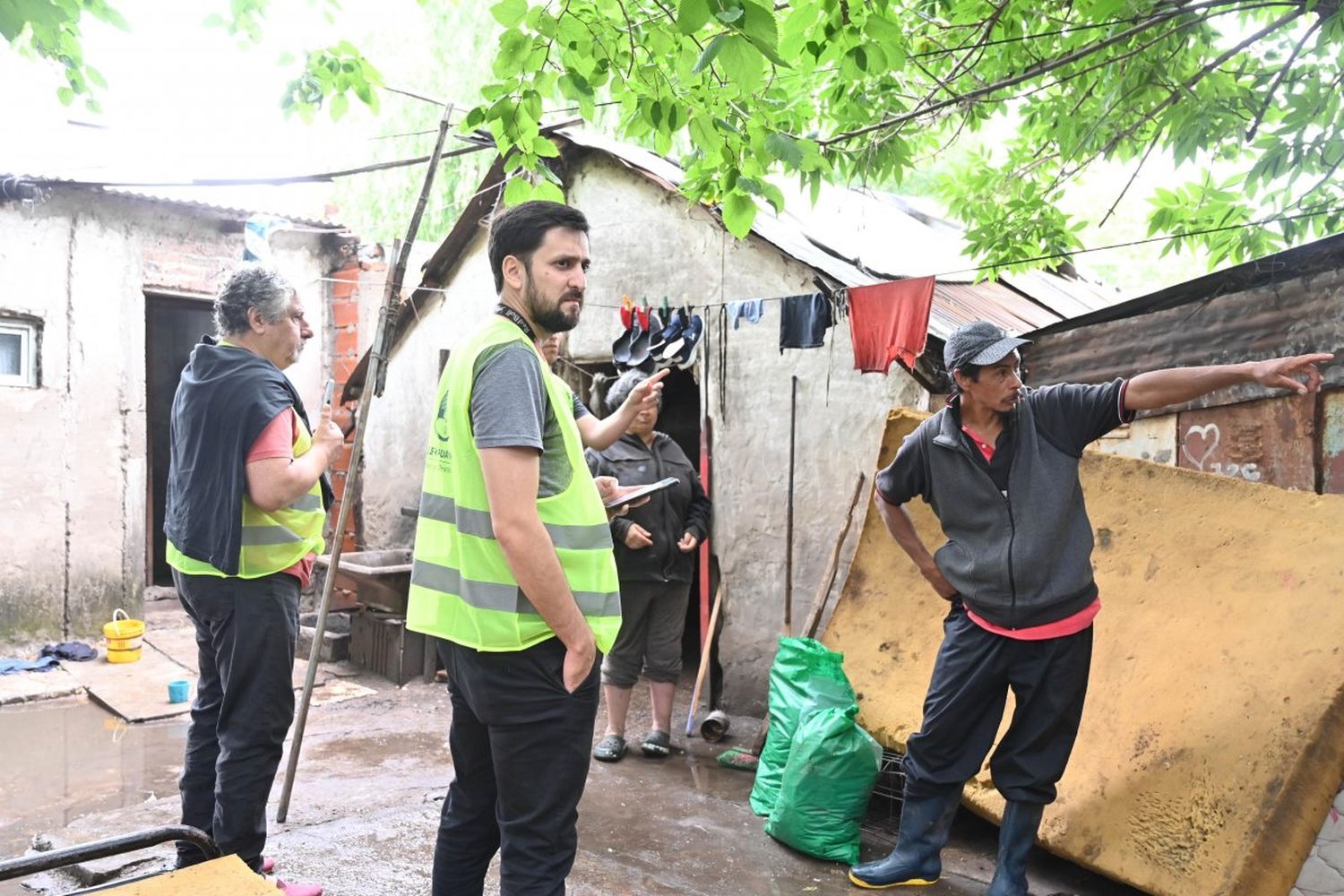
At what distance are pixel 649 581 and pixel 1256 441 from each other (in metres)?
2.95

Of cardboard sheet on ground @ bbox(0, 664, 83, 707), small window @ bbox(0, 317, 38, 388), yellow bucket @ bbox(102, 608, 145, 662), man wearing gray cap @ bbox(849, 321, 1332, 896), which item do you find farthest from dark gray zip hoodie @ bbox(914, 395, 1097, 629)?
small window @ bbox(0, 317, 38, 388)

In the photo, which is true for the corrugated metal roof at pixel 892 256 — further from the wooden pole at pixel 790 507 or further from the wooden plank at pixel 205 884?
the wooden plank at pixel 205 884

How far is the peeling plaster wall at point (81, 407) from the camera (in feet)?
25.5

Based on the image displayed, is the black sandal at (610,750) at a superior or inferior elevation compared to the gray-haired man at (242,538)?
inferior

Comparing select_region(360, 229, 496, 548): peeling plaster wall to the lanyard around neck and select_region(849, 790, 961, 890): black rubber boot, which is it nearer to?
select_region(849, 790, 961, 890): black rubber boot

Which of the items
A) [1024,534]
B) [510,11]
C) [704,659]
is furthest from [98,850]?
[704,659]

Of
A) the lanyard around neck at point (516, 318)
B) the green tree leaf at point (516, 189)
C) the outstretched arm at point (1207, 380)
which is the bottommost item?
the outstretched arm at point (1207, 380)

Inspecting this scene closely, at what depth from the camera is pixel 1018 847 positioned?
3432 millimetres

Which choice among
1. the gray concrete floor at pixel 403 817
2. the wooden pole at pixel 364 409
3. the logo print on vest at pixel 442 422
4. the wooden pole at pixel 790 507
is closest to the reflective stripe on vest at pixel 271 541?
the wooden pole at pixel 364 409

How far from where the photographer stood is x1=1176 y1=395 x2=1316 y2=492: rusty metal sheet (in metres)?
4.04

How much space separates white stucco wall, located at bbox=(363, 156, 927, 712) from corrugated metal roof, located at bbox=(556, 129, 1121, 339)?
0.59 feet

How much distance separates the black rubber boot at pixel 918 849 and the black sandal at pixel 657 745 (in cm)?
180

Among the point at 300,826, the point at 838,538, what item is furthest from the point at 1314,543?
the point at 300,826

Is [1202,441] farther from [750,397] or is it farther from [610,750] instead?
[610,750]
